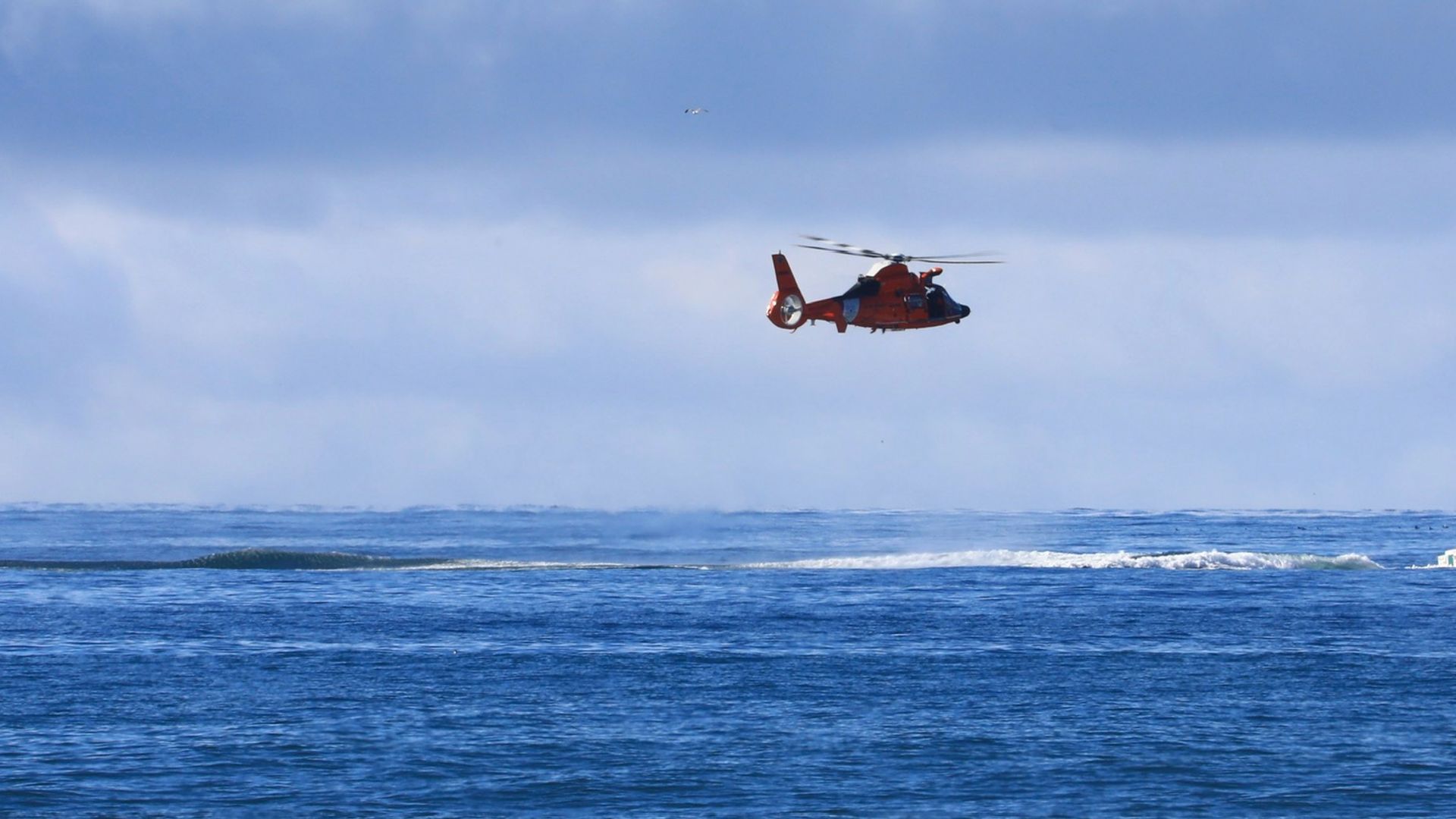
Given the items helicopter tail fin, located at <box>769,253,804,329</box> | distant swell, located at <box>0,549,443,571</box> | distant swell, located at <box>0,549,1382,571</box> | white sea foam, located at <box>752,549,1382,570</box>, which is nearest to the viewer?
helicopter tail fin, located at <box>769,253,804,329</box>

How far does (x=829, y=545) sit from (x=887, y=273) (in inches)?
2634

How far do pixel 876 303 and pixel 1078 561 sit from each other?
45.2m

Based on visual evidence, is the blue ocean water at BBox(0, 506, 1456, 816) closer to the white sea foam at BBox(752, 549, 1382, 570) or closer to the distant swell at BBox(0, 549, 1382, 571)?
the distant swell at BBox(0, 549, 1382, 571)

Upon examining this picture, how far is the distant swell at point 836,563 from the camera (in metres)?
104

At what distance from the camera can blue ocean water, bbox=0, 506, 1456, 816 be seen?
39.3 m

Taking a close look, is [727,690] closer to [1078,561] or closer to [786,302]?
[786,302]

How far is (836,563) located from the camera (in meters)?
106

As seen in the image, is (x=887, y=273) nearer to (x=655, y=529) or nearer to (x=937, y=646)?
(x=937, y=646)

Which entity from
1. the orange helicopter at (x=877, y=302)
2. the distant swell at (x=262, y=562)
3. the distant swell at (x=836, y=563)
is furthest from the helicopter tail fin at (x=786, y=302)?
the distant swell at (x=262, y=562)

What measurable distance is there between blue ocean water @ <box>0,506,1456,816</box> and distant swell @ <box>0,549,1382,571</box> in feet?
4.78

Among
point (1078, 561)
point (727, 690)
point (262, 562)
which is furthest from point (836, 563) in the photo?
point (727, 690)

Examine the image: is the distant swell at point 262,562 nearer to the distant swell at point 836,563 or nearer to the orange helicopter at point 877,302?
the distant swell at point 836,563

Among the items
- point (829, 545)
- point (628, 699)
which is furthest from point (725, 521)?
point (628, 699)

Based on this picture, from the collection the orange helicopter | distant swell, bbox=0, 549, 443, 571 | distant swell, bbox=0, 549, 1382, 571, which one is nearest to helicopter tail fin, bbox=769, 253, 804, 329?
the orange helicopter
